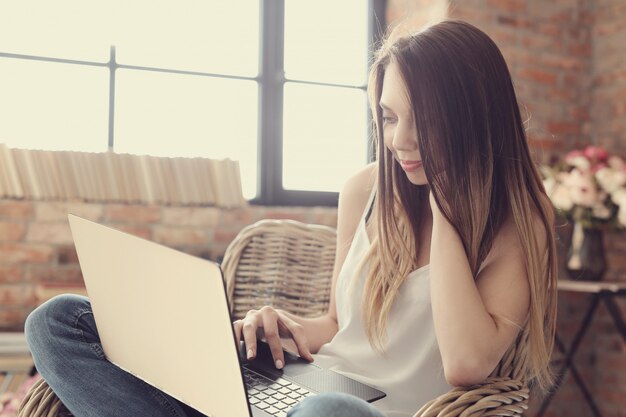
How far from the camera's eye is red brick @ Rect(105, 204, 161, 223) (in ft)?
7.31

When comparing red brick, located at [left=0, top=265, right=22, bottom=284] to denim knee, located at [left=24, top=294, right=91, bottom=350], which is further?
red brick, located at [left=0, top=265, right=22, bottom=284]

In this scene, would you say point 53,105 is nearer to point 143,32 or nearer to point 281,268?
point 143,32

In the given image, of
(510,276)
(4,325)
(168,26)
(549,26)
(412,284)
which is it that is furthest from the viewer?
(549,26)

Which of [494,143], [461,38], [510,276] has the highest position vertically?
[461,38]

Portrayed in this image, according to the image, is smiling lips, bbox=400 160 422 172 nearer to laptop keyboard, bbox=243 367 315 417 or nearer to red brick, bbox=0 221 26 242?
laptop keyboard, bbox=243 367 315 417

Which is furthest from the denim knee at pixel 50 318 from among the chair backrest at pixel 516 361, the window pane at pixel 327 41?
the window pane at pixel 327 41

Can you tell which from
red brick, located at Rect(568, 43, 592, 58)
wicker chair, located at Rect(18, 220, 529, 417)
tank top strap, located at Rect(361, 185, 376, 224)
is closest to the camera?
tank top strap, located at Rect(361, 185, 376, 224)

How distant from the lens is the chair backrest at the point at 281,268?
1.72 meters

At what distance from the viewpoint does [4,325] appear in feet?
6.91

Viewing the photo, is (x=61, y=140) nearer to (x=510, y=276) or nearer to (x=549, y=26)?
(x=510, y=276)

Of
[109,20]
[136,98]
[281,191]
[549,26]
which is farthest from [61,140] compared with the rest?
[549,26]

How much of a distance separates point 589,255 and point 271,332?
1855 mm

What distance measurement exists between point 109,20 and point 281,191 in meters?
0.90

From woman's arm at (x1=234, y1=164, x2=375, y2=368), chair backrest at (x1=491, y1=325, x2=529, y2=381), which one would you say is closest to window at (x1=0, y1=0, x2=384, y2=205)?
woman's arm at (x1=234, y1=164, x2=375, y2=368)
